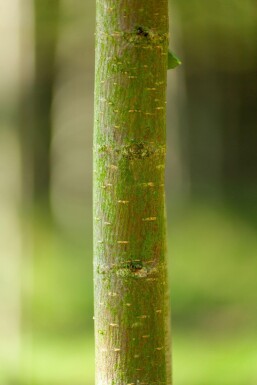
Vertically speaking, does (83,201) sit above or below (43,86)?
below

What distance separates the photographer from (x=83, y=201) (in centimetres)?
156

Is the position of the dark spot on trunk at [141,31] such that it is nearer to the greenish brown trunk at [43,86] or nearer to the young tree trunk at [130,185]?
the young tree trunk at [130,185]

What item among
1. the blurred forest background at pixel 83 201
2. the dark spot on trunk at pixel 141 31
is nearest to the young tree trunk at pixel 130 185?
the dark spot on trunk at pixel 141 31

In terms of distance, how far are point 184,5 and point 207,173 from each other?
0.37 meters

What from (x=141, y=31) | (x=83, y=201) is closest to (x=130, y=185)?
(x=141, y=31)

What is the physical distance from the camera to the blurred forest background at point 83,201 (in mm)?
1554

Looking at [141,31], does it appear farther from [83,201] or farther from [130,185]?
[83,201]

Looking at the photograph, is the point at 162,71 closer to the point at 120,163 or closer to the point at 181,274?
the point at 120,163

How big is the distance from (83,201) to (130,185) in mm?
999

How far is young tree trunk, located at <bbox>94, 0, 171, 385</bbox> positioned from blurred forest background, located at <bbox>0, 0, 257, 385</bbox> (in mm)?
978

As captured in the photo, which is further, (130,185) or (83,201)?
(83,201)

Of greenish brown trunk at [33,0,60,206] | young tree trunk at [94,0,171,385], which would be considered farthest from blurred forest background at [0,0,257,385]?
young tree trunk at [94,0,171,385]

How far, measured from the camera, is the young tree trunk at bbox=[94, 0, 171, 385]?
569 millimetres

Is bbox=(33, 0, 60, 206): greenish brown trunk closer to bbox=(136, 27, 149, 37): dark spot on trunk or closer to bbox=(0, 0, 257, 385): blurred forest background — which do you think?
bbox=(0, 0, 257, 385): blurred forest background
